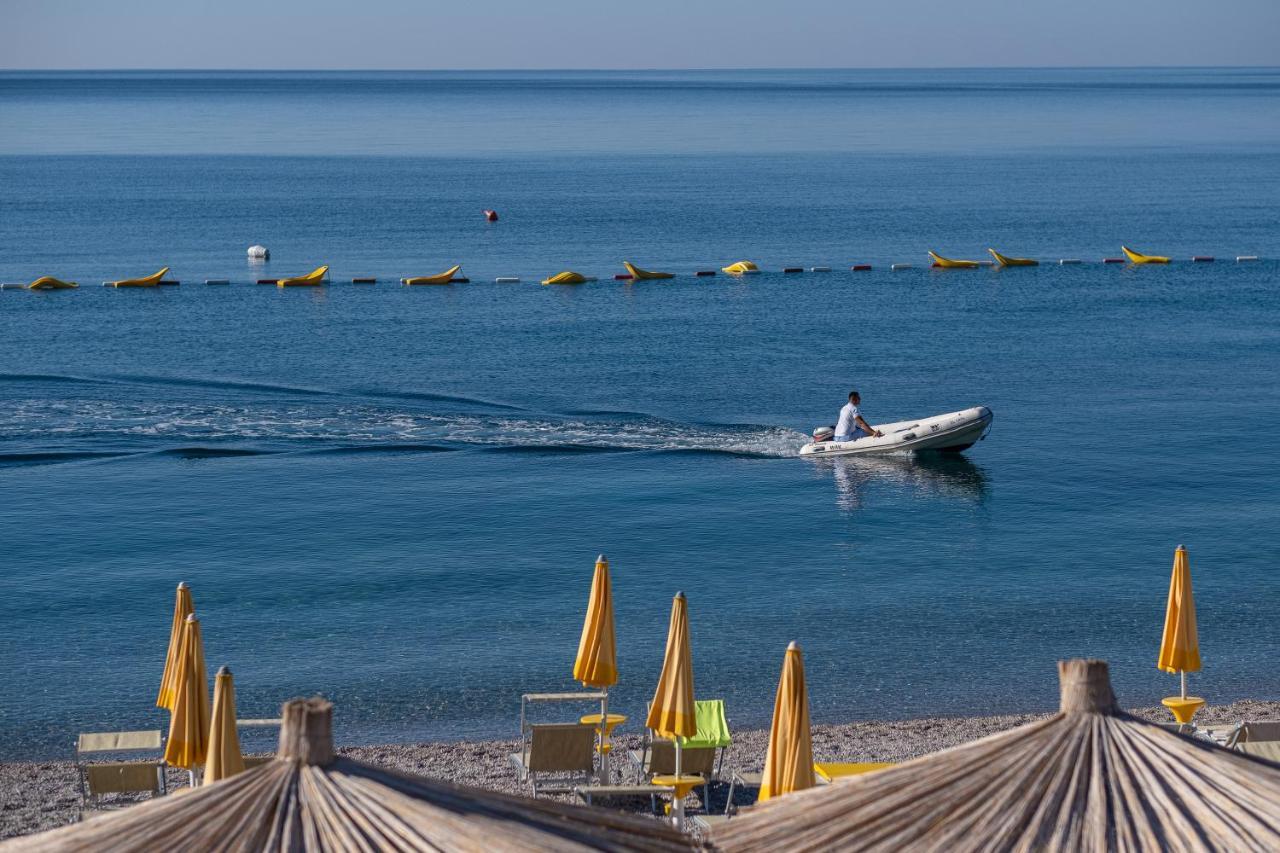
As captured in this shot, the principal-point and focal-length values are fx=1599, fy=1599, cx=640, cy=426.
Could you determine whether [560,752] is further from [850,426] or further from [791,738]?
[850,426]

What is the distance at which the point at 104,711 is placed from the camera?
62.1 ft

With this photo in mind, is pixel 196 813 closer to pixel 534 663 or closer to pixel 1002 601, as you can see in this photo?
pixel 534 663

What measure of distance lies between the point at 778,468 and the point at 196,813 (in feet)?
84.4

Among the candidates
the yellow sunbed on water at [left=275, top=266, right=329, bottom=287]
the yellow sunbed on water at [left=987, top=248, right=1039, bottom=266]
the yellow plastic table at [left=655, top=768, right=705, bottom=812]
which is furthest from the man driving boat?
the yellow sunbed on water at [left=987, top=248, right=1039, bottom=266]

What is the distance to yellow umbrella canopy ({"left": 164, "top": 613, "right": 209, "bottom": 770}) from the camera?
1213 cm

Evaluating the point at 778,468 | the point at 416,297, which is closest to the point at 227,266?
the point at 416,297

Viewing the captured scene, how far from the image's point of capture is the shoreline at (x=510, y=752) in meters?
14.6

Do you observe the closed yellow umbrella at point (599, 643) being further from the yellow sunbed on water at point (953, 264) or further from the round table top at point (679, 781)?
the yellow sunbed on water at point (953, 264)

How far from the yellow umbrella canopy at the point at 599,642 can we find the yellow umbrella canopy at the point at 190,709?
11.5ft

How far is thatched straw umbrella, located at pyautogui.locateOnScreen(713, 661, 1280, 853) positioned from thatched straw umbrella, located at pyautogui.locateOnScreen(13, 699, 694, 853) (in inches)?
34.8

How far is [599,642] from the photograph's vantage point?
14398mm

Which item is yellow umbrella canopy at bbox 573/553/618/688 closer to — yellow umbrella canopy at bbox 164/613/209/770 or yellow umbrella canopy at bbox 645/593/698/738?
yellow umbrella canopy at bbox 645/593/698/738

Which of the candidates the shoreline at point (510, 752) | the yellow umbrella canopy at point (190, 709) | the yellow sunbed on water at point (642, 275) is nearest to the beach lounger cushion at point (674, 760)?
the shoreline at point (510, 752)

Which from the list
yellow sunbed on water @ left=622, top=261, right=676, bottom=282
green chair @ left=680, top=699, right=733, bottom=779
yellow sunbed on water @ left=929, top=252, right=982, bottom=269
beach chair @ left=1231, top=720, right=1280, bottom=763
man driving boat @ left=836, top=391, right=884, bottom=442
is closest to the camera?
beach chair @ left=1231, top=720, right=1280, bottom=763
